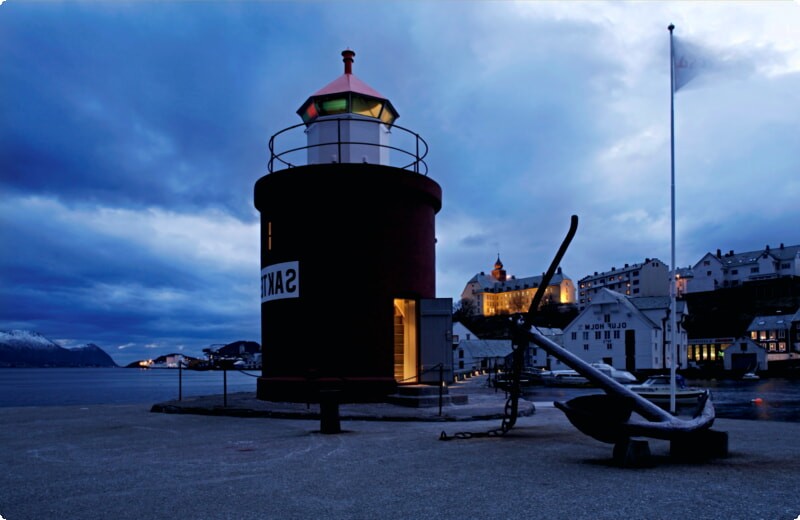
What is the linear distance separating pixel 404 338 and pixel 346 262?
3.25 metres

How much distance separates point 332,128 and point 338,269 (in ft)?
13.7

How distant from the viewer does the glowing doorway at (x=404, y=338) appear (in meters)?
18.4

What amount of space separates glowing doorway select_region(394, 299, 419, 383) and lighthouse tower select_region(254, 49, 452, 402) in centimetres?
3

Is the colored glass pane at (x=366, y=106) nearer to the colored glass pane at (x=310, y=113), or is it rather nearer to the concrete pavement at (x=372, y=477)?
the colored glass pane at (x=310, y=113)

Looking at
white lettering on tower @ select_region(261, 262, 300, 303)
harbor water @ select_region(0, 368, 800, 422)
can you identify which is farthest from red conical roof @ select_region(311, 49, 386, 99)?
harbor water @ select_region(0, 368, 800, 422)

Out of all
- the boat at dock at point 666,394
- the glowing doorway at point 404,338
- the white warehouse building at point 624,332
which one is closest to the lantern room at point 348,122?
the glowing doorway at point 404,338

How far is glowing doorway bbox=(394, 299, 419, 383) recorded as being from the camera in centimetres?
1838

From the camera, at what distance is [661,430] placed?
26.0 ft

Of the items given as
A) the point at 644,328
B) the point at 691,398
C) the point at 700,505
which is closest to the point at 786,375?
the point at 644,328

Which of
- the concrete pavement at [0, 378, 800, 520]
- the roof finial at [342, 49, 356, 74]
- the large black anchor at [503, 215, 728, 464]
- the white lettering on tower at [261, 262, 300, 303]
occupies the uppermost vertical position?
the roof finial at [342, 49, 356, 74]

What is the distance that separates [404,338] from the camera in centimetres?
1859

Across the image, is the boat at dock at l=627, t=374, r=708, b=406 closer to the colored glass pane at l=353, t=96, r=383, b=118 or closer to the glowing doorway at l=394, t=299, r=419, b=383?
the glowing doorway at l=394, t=299, r=419, b=383

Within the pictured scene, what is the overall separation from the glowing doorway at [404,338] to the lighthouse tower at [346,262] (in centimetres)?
3

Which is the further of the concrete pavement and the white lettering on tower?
the white lettering on tower
